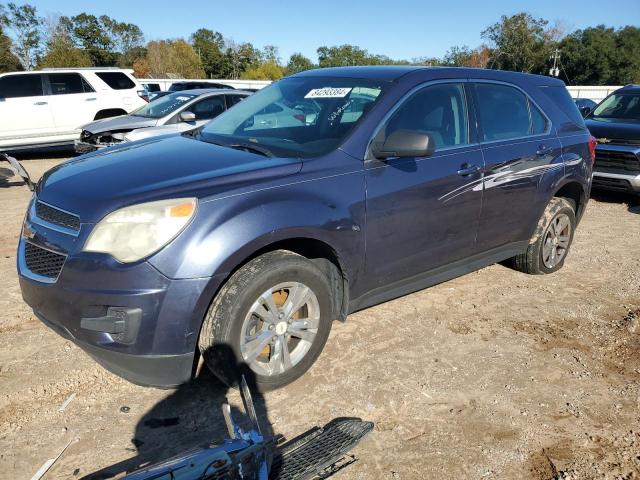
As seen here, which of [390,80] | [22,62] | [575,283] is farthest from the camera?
[22,62]

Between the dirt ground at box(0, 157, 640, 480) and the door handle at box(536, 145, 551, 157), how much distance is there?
1312 millimetres

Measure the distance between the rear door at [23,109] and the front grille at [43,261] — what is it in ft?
31.3

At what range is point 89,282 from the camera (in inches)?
99.3

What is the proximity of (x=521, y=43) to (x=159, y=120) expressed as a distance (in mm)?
63406

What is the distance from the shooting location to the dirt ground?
8.41 ft

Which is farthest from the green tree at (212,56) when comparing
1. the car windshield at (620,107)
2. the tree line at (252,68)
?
the car windshield at (620,107)

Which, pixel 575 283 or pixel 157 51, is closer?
pixel 575 283

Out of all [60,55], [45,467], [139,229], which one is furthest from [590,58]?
[45,467]

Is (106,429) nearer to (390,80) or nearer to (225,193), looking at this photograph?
(225,193)

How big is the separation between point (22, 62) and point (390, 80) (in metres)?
58.5

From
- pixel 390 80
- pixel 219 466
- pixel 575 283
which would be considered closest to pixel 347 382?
pixel 219 466

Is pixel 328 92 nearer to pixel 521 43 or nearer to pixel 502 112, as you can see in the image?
pixel 502 112

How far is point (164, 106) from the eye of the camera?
9.91 m

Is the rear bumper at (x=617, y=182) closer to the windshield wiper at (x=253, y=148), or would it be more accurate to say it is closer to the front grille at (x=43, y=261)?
Answer: the windshield wiper at (x=253, y=148)
